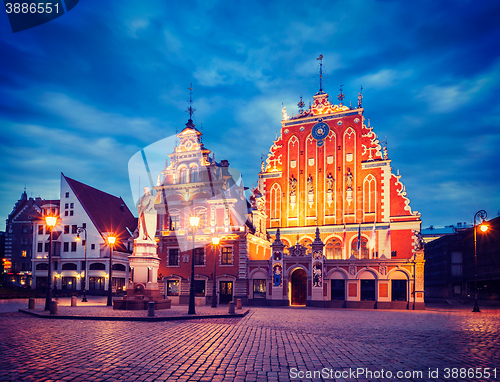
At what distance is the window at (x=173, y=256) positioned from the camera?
42.2 meters

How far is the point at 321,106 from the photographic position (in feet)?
148

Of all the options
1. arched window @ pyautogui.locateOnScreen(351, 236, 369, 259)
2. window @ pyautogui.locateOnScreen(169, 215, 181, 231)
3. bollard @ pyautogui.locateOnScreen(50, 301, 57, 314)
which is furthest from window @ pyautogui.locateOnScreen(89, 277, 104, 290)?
bollard @ pyautogui.locateOnScreen(50, 301, 57, 314)

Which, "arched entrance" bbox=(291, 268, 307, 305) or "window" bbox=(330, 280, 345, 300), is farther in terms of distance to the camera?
"arched entrance" bbox=(291, 268, 307, 305)

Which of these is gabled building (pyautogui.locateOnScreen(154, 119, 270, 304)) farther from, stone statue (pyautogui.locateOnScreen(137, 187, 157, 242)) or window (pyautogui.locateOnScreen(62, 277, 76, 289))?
window (pyautogui.locateOnScreen(62, 277, 76, 289))

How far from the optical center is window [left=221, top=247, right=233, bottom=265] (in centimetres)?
4025

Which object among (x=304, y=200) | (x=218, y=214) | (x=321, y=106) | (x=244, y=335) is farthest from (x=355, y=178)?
(x=244, y=335)

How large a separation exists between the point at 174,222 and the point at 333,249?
55.8 feet

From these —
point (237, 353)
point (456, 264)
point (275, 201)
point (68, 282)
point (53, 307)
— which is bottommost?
point (68, 282)

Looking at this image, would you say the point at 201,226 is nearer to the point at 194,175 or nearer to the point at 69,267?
the point at 194,175

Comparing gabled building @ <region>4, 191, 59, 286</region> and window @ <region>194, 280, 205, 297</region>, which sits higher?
gabled building @ <region>4, 191, 59, 286</region>

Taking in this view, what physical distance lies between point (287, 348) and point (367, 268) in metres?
26.2

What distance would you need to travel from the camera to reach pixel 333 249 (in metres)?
41.8

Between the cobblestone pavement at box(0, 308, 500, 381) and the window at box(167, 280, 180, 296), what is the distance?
24916 mm

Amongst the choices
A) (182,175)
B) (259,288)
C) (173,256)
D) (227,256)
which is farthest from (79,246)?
(259,288)
